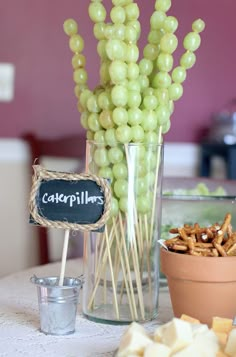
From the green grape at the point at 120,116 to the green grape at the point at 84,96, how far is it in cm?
9

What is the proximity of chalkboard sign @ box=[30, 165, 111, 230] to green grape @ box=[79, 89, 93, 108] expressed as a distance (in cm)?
20

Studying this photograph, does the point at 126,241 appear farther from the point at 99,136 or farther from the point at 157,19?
the point at 157,19

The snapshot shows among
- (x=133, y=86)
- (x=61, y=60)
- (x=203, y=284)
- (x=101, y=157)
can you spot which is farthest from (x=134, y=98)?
(x=61, y=60)

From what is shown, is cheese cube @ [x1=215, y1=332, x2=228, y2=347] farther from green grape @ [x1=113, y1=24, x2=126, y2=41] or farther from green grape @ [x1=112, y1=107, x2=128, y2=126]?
green grape @ [x1=113, y1=24, x2=126, y2=41]

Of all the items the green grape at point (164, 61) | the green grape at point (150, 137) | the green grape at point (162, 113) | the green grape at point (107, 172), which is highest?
the green grape at point (164, 61)

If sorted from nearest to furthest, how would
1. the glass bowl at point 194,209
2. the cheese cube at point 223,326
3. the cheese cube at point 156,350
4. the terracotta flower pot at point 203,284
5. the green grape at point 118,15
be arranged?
the cheese cube at point 156,350 → the cheese cube at point 223,326 → the terracotta flower pot at point 203,284 → the green grape at point 118,15 → the glass bowl at point 194,209

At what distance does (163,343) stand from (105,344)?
258 mm

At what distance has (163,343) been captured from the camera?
0.93 meters

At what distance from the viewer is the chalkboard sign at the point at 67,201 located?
3.98ft

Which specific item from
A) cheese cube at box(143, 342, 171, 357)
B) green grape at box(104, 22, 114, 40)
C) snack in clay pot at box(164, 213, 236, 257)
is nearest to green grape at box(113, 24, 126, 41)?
green grape at box(104, 22, 114, 40)

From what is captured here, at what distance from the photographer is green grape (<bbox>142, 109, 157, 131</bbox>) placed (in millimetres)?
1306

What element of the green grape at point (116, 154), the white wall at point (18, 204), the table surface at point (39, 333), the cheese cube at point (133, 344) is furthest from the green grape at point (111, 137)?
the white wall at point (18, 204)

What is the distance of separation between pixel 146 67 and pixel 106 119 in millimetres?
127

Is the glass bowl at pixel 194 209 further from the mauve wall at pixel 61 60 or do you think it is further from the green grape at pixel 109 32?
the mauve wall at pixel 61 60
